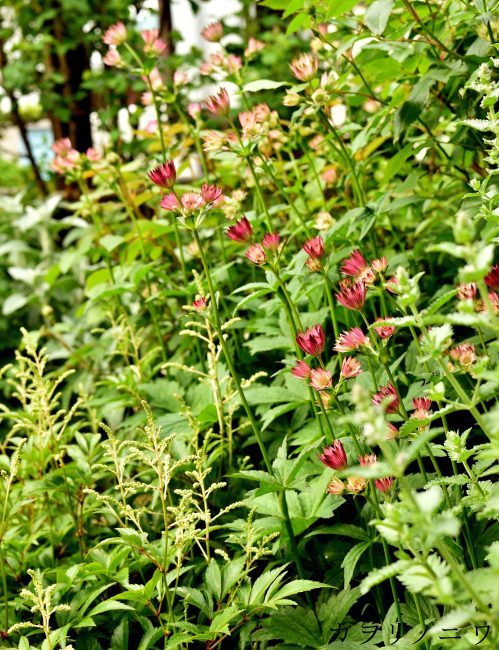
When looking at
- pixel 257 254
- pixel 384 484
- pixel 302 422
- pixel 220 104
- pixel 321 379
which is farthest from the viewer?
pixel 302 422

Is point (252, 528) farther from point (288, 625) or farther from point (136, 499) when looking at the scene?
point (136, 499)

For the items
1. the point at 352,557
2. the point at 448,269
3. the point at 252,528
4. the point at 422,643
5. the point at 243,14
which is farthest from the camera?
the point at 243,14

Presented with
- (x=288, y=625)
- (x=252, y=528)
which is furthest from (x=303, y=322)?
(x=288, y=625)

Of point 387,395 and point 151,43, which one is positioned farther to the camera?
point 151,43

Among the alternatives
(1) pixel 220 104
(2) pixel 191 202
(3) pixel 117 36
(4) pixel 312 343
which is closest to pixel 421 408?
(4) pixel 312 343

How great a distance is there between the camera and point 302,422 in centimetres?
149

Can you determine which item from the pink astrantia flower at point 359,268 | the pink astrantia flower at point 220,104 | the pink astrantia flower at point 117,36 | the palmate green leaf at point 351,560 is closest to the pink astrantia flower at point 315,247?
the pink astrantia flower at point 359,268

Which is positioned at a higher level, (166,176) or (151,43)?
(151,43)

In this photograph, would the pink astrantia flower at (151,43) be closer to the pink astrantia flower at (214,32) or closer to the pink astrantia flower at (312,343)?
the pink astrantia flower at (214,32)

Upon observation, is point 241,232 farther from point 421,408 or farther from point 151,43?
point 151,43

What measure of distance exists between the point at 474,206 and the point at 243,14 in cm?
360

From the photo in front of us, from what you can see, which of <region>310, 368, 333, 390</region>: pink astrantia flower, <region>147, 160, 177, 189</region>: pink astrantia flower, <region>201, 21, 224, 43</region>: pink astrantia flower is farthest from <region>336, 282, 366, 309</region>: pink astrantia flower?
<region>201, 21, 224, 43</region>: pink astrantia flower

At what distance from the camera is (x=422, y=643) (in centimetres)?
98

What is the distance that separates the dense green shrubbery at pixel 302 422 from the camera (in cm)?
91
